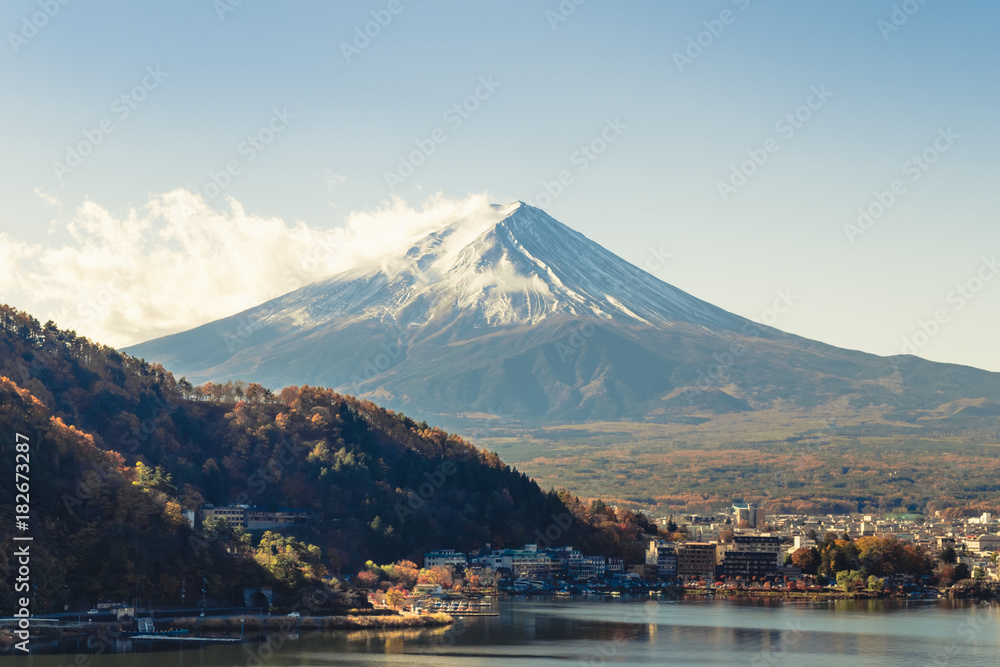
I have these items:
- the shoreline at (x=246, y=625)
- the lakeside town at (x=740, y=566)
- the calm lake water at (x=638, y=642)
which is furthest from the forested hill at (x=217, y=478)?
the calm lake water at (x=638, y=642)

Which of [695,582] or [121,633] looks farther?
[695,582]

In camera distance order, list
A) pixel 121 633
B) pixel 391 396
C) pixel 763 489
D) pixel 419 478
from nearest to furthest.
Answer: pixel 121 633 < pixel 419 478 < pixel 763 489 < pixel 391 396

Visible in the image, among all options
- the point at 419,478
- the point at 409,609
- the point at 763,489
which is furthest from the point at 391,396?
the point at 409,609

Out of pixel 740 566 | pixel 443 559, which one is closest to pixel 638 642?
pixel 443 559

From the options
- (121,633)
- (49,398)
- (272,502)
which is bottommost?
(121,633)

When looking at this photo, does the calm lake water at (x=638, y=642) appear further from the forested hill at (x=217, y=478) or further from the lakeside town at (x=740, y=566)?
the lakeside town at (x=740, y=566)

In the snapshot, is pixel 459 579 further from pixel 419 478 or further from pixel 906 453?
pixel 906 453
